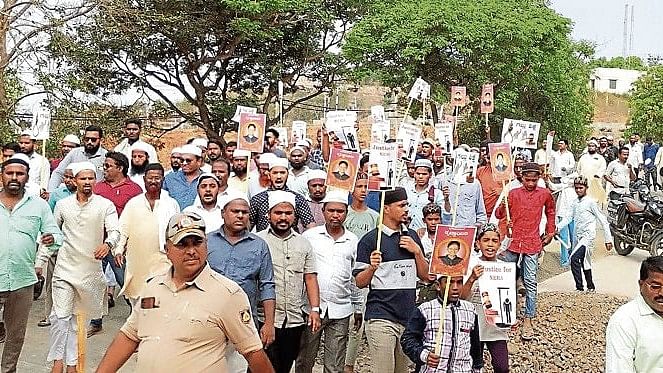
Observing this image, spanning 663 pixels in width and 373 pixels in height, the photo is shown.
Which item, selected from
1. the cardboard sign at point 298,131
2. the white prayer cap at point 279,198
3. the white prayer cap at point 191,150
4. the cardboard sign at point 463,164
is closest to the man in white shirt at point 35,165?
the white prayer cap at point 191,150

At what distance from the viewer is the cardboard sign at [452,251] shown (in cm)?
520

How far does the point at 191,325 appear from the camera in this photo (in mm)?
3695

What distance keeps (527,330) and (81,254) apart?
4279 mm

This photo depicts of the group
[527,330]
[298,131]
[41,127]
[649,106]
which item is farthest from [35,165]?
[649,106]

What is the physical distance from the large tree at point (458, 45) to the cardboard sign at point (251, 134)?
558 inches

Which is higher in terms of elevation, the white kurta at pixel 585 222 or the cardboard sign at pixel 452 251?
the cardboard sign at pixel 452 251

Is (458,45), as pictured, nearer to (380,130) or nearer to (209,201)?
(380,130)

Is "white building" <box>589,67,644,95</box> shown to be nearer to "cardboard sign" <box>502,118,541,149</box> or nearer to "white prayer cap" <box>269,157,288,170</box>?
"cardboard sign" <box>502,118,541,149</box>

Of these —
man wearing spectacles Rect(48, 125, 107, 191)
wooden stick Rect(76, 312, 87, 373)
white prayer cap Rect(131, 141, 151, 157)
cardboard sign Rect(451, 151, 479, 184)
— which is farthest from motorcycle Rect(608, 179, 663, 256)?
wooden stick Rect(76, 312, 87, 373)

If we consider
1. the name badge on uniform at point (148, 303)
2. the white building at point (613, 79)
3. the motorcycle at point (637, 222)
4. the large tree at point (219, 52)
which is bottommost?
the motorcycle at point (637, 222)

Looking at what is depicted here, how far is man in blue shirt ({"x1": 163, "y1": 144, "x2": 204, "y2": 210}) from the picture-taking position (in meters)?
7.84

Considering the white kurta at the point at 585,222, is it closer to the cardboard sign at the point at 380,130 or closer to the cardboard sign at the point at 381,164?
the cardboard sign at the point at 380,130

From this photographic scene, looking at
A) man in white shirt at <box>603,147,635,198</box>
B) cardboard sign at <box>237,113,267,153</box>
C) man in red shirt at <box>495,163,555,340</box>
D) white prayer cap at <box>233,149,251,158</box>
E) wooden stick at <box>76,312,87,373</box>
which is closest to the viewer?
wooden stick at <box>76,312,87,373</box>

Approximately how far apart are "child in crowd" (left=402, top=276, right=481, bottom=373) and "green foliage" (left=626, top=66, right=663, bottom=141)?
31.0 metres
